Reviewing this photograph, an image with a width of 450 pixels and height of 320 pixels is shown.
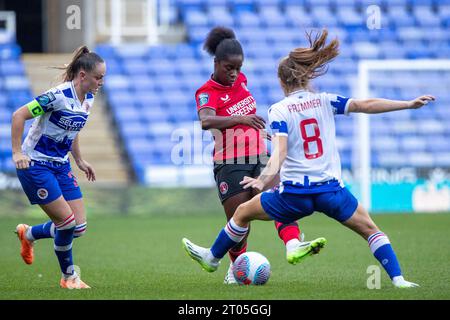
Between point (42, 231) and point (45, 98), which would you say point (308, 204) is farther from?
point (42, 231)

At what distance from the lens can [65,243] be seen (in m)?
7.67

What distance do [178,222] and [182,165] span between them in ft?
8.58

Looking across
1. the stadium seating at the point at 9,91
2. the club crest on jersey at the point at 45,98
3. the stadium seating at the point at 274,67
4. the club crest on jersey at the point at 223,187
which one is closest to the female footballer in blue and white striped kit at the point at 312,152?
the club crest on jersey at the point at 223,187

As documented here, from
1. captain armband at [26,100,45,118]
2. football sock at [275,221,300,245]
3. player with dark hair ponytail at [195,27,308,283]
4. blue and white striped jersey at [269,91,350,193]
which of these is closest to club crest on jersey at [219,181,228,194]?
player with dark hair ponytail at [195,27,308,283]

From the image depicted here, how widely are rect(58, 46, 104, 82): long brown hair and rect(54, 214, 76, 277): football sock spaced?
116 centimetres

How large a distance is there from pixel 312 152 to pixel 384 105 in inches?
24.4

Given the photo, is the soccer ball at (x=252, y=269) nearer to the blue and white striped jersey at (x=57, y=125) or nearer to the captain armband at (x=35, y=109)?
the blue and white striped jersey at (x=57, y=125)

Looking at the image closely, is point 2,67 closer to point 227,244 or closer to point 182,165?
point 182,165

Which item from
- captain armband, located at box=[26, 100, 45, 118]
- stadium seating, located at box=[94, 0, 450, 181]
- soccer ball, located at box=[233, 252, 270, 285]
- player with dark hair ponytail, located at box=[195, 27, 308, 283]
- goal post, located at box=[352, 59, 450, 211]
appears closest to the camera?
captain armband, located at box=[26, 100, 45, 118]

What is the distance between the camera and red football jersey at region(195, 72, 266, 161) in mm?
7902

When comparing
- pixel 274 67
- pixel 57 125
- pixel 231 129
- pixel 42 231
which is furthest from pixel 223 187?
pixel 274 67

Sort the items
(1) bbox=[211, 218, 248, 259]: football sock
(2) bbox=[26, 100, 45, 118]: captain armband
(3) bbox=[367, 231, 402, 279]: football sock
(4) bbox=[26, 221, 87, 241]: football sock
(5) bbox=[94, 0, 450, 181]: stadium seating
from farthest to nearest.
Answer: (5) bbox=[94, 0, 450, 181]: stadium seating
(4) bbox=[26, 221, 87, 241]: football sock
(1) bbox=[211, 218, 248, 259]: football sock
(2) bbox=[26, 100, 45, 118]: captain armband
(3) bbox=[367, 231, 402, 279]: football sock

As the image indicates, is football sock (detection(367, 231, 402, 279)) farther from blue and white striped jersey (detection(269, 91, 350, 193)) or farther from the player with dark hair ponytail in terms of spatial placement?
the player with dark hair ponytail
